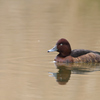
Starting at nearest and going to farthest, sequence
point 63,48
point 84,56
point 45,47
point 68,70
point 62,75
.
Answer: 1. point 62,75
2. point 68,70
3. point 84,56
4. point 63,48
5. point 45,47

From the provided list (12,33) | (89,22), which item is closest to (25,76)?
(12,33)

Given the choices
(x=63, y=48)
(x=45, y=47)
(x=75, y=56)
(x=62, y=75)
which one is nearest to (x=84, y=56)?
(x=75, y=56)

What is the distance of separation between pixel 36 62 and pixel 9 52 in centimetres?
138

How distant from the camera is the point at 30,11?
20.0m

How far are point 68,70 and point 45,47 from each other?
8.69 ft

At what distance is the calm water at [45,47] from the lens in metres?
7.33

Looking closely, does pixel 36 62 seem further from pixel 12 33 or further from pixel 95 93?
pixel 12 33

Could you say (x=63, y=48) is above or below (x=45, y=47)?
above

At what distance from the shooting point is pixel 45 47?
11578 millimetres

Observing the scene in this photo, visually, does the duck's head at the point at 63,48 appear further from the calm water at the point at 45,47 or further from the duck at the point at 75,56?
the calm water at the point at 45,47

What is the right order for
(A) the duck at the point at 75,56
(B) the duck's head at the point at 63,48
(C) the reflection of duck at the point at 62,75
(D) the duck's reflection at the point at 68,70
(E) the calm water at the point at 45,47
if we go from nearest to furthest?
(E) the calm water at the point at 45,47
(C) the reflection of duck at the point at 62,75
(D) the duck's reflection at the point at 68,70
(A) the duck at the point at 75,56
(B) the duck's head at the point at 63,48

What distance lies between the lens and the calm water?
7.33m

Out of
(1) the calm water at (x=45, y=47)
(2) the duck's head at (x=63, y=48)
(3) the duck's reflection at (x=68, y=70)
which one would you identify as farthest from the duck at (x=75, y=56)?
(1) the calm water at (x=45, y=47)

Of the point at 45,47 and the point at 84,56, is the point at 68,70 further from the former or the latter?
the point at 45,47
